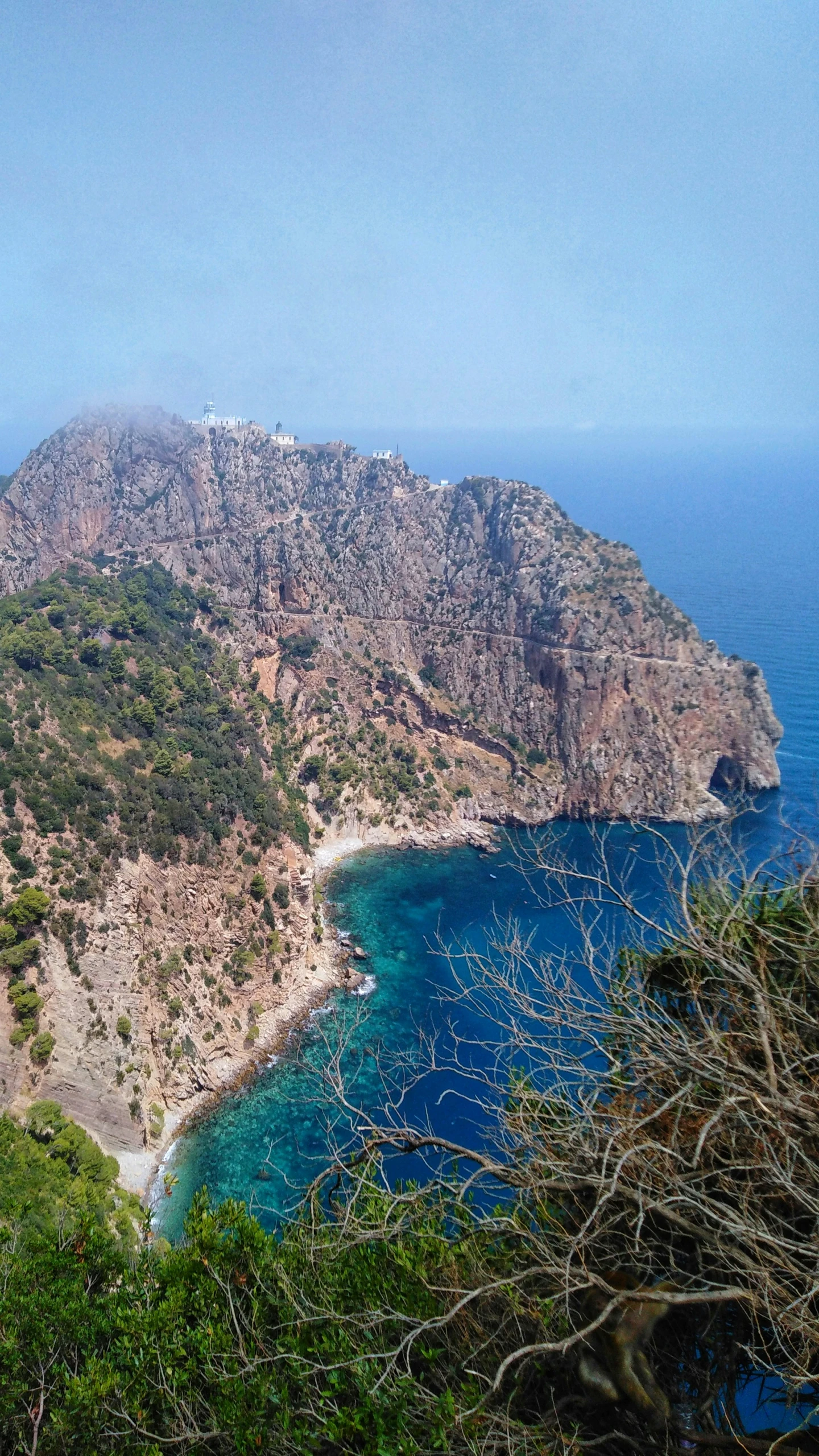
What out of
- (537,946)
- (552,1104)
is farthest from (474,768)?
(552,1104)

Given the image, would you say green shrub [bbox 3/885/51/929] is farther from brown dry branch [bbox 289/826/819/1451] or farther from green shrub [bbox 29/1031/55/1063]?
brown dry branch [bbox 289/826/819/1451]

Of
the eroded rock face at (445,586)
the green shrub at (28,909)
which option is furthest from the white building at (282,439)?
the green shrub at (28,909)

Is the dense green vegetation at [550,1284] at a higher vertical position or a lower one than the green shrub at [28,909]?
higher

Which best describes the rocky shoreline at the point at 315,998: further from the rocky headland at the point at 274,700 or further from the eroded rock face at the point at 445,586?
the eroded rock face at the point at 445,586

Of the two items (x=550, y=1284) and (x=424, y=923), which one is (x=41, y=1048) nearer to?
(x=424, y=923)

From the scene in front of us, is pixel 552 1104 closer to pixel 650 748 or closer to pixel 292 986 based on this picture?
pixel 292 986
